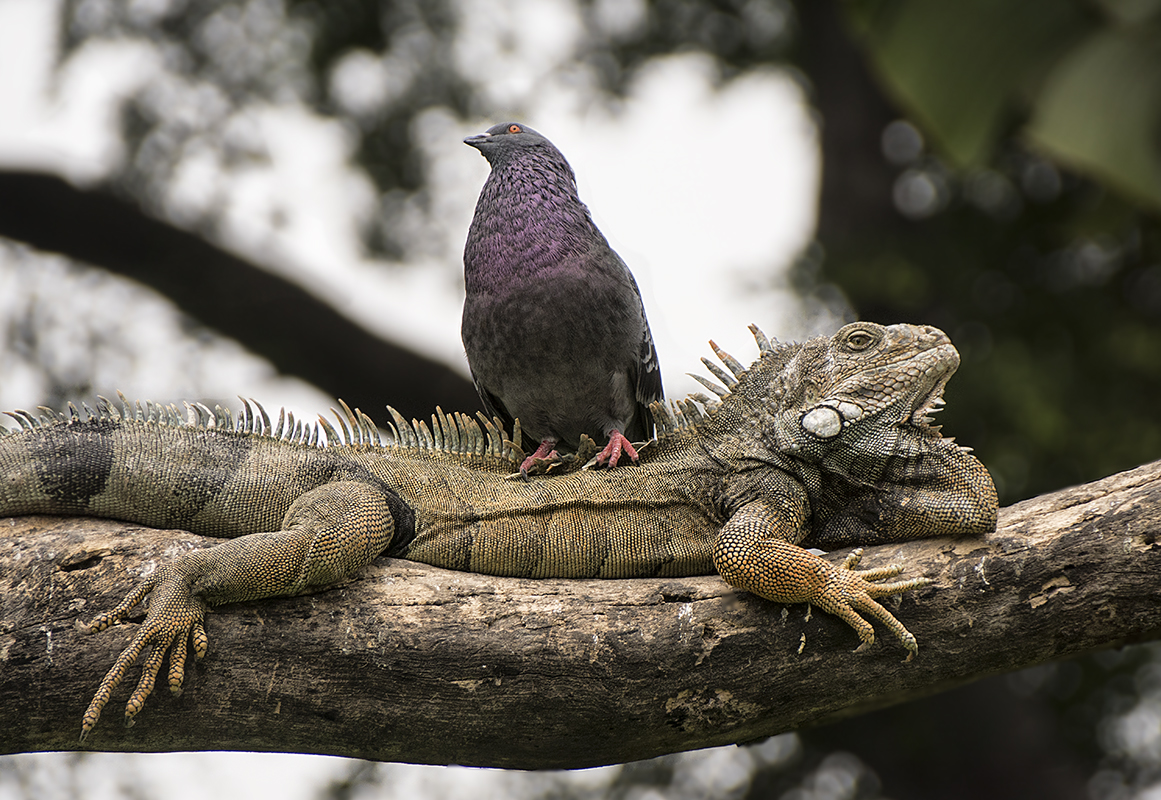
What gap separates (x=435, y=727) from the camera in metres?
4.32

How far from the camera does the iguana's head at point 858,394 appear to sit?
4.62m

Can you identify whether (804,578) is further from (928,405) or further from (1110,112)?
(1110,112)

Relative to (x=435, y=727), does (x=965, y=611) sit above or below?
above

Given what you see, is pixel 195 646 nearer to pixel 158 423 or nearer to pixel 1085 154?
pixel 158 423

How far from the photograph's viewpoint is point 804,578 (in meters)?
4.20

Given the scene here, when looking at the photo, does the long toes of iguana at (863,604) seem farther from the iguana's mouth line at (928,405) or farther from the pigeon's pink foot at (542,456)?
the pigeon's pink foot at (542,456)

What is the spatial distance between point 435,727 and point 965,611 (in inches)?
94.5

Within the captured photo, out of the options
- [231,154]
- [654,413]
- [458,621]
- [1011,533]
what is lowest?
[458,621]

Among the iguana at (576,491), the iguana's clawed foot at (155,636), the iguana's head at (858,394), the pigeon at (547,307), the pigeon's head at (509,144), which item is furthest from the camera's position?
the pigeon's head at (509,144)

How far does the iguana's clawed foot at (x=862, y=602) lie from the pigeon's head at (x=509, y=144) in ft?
9.54

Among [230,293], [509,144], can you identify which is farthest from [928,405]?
[230,293]

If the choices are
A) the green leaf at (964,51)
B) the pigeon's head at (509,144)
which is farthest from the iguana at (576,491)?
the pigeon's head at (509,144)

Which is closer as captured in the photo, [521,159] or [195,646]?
[195,646]

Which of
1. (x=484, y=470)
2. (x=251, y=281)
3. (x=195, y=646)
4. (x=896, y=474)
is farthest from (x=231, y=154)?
(x=896, y=474)
